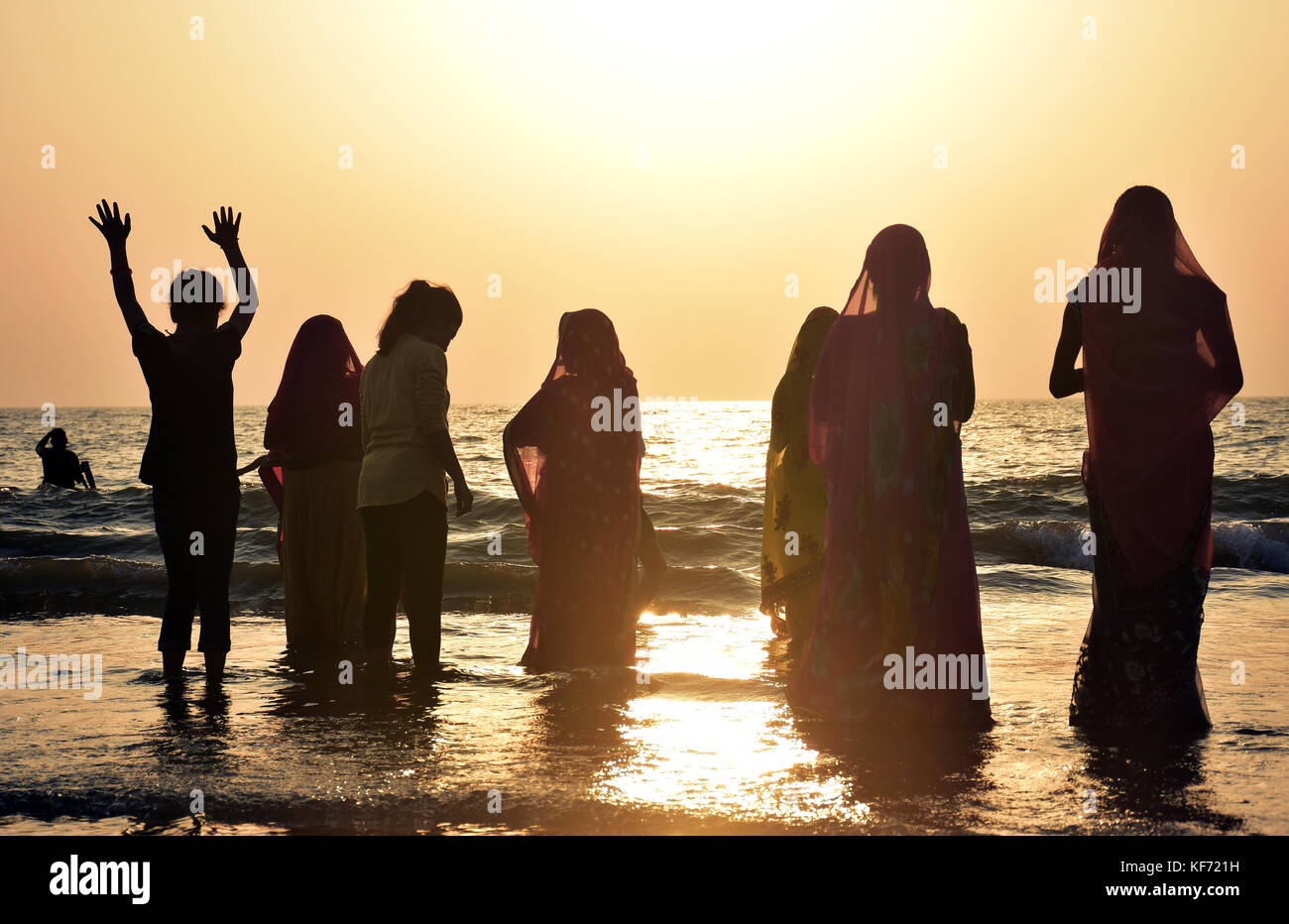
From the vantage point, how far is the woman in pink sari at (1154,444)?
14.7 feet

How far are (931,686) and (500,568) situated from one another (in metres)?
8.01

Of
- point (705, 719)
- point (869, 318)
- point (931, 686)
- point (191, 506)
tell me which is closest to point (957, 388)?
point (869, 318)

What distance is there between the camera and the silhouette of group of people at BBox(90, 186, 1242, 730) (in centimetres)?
453

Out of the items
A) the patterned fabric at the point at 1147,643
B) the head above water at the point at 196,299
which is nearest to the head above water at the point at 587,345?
the head above water at the point at 196,299

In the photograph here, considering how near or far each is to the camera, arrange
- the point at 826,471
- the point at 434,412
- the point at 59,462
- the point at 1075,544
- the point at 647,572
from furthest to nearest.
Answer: the point at 59,462
the point at 1075,544
the point at 647,572
the point at 434,412
the point at 826,471

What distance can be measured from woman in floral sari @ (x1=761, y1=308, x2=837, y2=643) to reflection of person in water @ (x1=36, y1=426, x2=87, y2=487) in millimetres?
20284

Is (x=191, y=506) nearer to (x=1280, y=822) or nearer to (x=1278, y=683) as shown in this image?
(x=1280, y=822)

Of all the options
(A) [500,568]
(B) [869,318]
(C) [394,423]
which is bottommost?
(A) [500,568]

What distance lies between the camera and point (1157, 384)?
14.8 ft

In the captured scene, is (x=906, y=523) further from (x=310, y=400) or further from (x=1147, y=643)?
(x=310, y=400)

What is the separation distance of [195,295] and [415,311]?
1013mm

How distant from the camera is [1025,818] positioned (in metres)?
3.48

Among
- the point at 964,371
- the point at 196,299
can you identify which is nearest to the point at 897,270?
the point at 964,371

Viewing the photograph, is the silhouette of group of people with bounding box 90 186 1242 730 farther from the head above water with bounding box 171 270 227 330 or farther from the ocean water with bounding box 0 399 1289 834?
the ocean water with bounding box 0 399 1289 834
